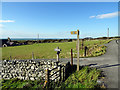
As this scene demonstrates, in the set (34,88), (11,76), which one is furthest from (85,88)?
(11,76)

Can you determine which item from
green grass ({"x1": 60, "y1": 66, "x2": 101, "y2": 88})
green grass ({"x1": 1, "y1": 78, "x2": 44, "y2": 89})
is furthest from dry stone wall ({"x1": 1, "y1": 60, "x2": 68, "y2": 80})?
green grass ({"x1": 60, "y1": 66, "x2": 101, "y2": 88})

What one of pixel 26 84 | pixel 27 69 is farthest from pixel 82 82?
pixel 27 69

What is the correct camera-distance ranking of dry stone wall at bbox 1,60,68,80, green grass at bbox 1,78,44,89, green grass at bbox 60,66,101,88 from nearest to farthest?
green grass at bbox 60,66,101,88 < green grass at bbox 1,78,44,89 < dry stone wall at bbox 1,60,68,80

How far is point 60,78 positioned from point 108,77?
3.47 m

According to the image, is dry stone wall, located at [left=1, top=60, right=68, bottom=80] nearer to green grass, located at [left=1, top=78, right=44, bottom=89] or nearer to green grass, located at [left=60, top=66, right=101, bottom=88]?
green grass, located at [left=1, top=78, right=44, bottom=89]

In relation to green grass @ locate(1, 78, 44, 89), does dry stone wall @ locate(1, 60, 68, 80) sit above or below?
above

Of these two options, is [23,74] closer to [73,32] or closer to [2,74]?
[2,74]

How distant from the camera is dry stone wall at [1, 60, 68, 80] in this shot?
7.19 meters

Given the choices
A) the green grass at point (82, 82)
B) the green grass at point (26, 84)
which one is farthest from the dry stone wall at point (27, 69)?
the green grass at point (82, 82)

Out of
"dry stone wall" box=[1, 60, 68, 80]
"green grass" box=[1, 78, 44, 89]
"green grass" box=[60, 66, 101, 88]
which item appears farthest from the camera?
"dry stone wall" box=[1, 60, 68, 80]

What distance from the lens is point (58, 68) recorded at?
6387 mm

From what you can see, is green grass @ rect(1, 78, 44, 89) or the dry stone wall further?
the dry stone wall

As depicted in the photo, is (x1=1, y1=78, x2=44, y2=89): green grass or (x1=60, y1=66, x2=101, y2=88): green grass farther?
(x1=1, y1=78, x2=44, y2=89): green grass

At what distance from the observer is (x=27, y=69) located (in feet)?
24.8
